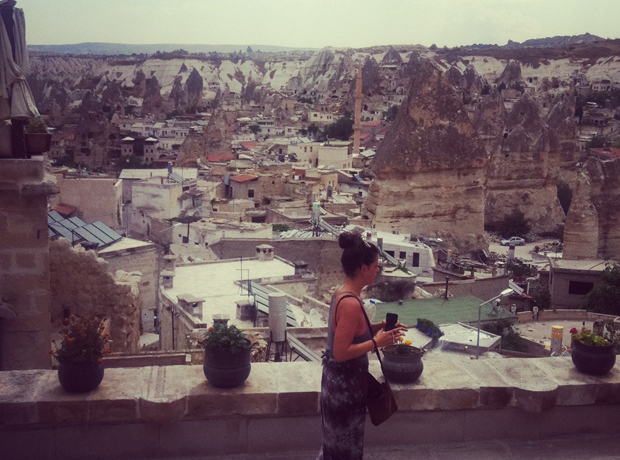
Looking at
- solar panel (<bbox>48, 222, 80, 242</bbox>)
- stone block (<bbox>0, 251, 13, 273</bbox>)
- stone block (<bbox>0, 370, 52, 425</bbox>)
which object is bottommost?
solar panel (<bbox>48, 222, 80, 242</bbox>)

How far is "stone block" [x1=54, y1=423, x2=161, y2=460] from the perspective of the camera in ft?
11.5

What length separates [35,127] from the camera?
193 inches

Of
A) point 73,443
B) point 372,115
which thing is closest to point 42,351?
point 73,443

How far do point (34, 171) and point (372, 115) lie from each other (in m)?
58.9

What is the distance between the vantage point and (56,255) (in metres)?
6.21

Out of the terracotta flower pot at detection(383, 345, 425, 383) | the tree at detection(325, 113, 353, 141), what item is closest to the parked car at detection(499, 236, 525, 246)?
the tree at detection(325, 113, 353, 141)

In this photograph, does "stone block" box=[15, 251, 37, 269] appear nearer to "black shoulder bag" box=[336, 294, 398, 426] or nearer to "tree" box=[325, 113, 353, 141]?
"black shoulder bag" box=[336, 294, 398, 426]

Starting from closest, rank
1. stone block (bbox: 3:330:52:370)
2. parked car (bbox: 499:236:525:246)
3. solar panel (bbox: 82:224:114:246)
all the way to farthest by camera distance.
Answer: stone block (bbox: 3:330:52:370) < solar panel (bbox: 82:224:114:246) < parked car (bbox: 499:236:525:246)

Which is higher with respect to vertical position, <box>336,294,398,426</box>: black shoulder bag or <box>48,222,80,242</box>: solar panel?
<box>336,294,398,426</box>: black shoulder bag

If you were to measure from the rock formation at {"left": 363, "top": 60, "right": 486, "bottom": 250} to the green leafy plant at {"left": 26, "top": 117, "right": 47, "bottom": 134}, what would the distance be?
66.6 ft

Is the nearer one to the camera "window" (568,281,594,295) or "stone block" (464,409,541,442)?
"stone block" (464,409,541,442)

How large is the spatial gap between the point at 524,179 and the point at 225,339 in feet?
104

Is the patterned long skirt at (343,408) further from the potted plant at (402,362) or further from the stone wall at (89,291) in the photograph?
the stone wall at (89,291)

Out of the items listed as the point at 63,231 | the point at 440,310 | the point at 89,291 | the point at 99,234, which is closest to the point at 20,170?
the point at 89,291
